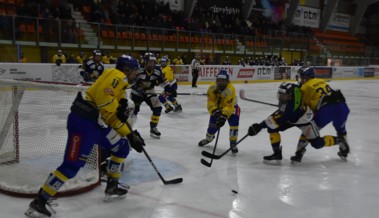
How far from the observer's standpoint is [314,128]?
4270 mm

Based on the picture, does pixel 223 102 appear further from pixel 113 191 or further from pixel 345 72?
pixel 345 72

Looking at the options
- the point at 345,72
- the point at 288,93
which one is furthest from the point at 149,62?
the point at 345,72

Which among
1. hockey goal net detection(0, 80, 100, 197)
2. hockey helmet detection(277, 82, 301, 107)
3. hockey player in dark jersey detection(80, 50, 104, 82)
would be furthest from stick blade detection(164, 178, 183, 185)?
hockey player in dark jersey detection(80, 50, 104, 82)

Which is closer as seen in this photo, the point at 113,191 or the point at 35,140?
the point at 113,191

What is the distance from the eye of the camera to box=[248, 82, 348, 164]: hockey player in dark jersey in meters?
4.07

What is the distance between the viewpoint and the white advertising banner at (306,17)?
93.5 ft

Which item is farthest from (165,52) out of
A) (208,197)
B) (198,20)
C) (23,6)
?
(208,197)

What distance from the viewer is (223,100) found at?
4723 millimetres

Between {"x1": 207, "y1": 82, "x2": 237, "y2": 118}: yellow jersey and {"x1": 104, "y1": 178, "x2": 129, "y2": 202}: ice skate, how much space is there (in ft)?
5.69

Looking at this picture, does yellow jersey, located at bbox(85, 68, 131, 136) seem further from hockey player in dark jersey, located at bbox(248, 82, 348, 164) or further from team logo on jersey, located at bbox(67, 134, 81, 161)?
hockey player in dark jersey, located at bbox(248, 82, 348, 164)

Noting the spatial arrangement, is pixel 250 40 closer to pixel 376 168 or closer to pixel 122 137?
pixel 376 168

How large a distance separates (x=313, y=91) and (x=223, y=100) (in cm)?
105

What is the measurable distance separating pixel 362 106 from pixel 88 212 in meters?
8.58

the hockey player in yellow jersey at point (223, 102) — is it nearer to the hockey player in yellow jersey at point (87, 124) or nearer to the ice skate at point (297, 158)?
the ice skate at point (297, 158)
